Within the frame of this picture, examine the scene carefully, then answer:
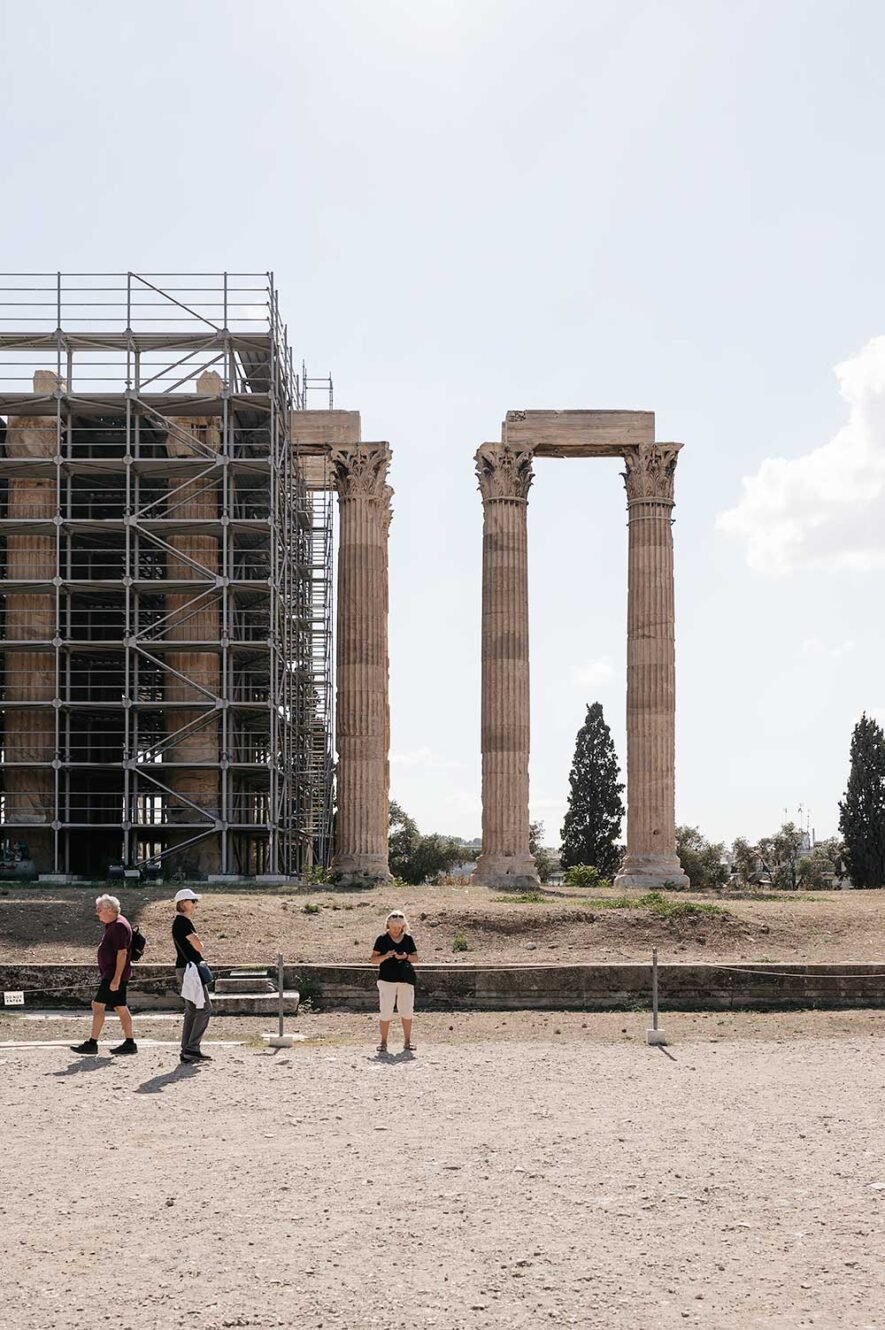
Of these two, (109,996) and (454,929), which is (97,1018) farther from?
(454,929)

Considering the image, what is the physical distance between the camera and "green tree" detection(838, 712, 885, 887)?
6150cm

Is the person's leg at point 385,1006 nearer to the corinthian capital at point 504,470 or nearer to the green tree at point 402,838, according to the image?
the corinthian capital at point 504,470

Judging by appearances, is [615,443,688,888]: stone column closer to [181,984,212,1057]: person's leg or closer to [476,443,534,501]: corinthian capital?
[476,443,534,501]: corinthian capital

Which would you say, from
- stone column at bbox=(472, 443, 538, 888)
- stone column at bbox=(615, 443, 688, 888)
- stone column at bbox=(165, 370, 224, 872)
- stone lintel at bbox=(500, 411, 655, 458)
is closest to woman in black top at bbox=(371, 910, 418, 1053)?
stone column at bbox=(165, 370, 224, 872)

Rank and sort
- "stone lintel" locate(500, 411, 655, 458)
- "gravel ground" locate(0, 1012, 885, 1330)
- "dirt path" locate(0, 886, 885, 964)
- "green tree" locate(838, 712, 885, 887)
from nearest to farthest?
"gravel ground" locate(0, 1012, 885, 1330) < "dirt path" locate(0, 886, 885, 964) < "stone lintel" locate(500, 411, 655, 458) < "green tree" locate(838, 712, 885, 887)

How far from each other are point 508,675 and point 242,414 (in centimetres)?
971

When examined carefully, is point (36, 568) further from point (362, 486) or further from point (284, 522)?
point (362, 486)

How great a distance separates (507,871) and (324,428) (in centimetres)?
1279

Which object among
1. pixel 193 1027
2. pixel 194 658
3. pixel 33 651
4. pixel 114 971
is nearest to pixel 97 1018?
pixel 114 971

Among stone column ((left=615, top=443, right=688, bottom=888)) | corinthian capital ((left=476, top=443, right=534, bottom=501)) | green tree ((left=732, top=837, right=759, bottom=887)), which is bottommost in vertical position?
green tree ((left=732, top=837, right=759, bottom=887))

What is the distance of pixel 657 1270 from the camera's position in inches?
290

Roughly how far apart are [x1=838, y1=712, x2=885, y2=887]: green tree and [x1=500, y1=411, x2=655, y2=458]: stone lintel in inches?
1081

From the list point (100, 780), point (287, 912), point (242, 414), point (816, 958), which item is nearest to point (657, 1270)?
point (816, 958)

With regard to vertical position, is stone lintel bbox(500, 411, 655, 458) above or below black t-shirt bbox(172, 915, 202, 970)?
above
